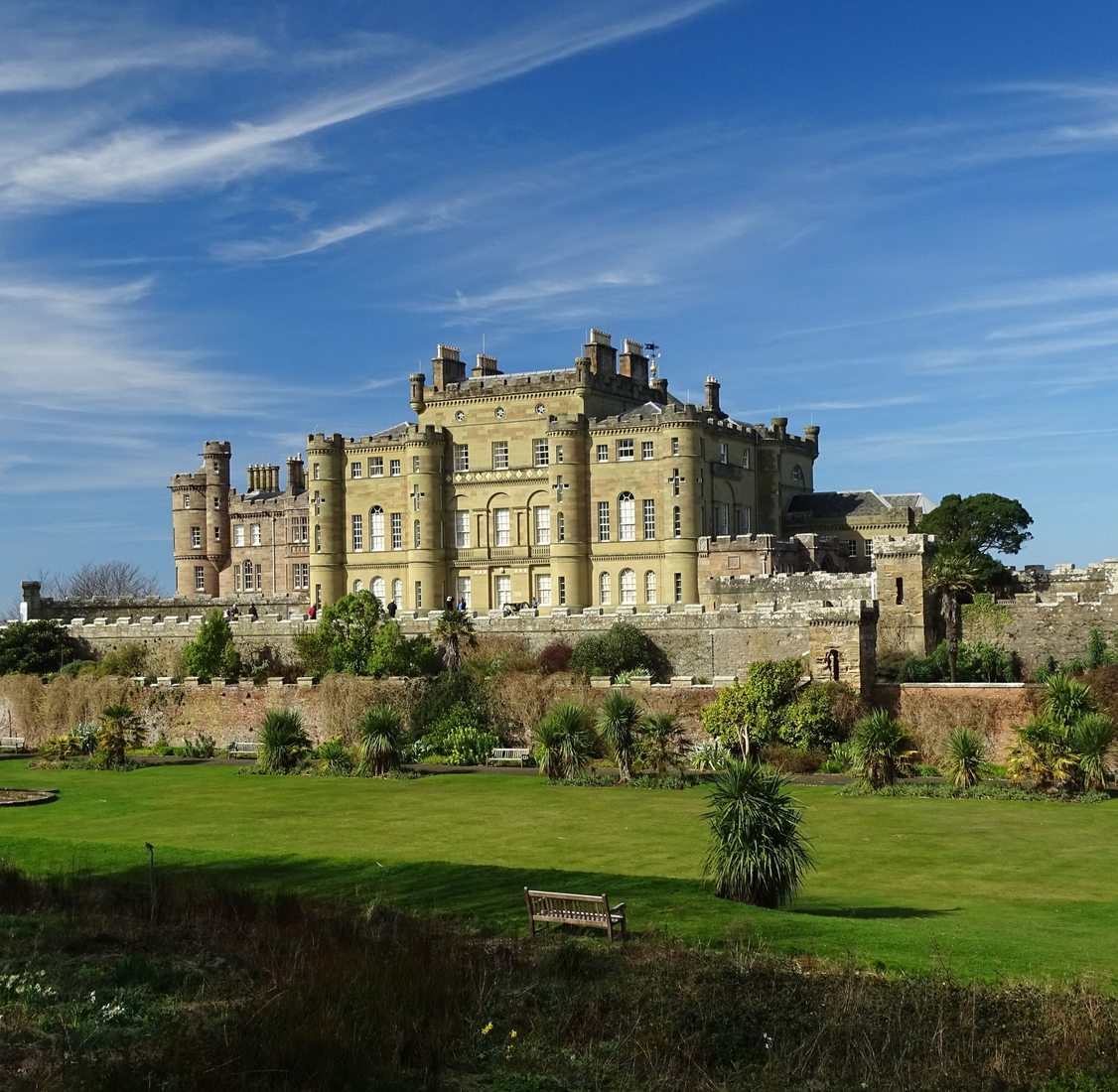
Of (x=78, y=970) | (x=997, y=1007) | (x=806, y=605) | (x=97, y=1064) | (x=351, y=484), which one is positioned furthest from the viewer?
(x=351, y=484)

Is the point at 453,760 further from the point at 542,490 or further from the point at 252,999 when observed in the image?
the point at 252,999

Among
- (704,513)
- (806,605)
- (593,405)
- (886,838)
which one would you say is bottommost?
(886,838)

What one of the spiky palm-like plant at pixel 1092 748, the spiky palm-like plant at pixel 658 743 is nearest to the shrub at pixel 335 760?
the spiky palm-like plant at pixel 658 743

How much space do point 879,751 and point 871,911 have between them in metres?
15.2

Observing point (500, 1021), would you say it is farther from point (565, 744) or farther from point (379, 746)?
point (379, 746)

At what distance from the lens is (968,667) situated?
4650 cm

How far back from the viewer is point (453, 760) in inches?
1766

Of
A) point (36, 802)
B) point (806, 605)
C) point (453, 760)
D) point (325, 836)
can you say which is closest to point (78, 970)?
point (325, 836)

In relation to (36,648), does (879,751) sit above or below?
below

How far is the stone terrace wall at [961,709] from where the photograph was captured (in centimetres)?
4044

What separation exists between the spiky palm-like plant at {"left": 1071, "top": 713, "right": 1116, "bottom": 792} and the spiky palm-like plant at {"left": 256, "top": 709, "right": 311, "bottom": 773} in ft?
70.6

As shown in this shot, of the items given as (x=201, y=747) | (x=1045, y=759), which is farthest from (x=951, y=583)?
(x=201, y=747)

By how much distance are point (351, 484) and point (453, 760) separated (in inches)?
1066

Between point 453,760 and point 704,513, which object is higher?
point 704,513
